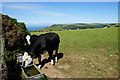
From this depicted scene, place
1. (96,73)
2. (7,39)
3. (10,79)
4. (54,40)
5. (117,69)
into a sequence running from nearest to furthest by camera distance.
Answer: (10,79) → (7,39) → (96,73) → (117,69) → (54,40)

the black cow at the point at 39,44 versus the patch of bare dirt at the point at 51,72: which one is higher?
the black cow at the point at 39,44

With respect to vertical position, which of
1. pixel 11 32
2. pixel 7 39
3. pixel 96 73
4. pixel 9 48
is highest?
pixel 11 32

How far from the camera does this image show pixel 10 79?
6.61m

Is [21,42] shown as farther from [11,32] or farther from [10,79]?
[10,79]

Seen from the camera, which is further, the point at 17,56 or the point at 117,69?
the point at 17,56

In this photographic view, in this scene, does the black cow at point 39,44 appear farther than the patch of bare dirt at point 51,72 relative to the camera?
Yes

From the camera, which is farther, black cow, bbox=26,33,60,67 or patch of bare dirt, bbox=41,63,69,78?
black cow, bbox=26,33,60,67

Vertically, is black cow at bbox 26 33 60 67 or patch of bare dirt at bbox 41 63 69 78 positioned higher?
black cow at bbox 26 33 60 67

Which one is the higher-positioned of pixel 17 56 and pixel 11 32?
pixel 11 32

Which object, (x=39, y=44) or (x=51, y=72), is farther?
(x=39, y=44)

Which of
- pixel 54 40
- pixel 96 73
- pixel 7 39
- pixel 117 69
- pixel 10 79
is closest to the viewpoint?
pixel 10 79

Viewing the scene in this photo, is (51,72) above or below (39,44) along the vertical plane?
below

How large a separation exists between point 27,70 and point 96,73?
5390mm

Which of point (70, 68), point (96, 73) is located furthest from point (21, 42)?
point (96, 73)
